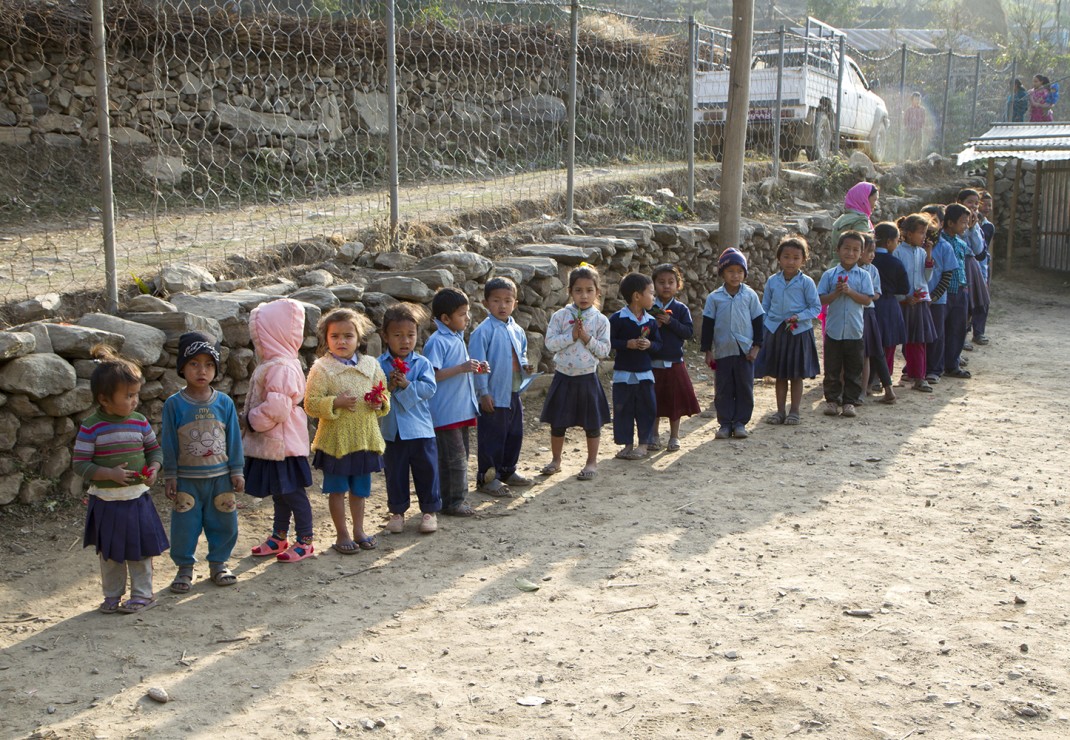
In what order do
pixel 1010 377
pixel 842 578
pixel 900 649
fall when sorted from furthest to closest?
pixel 1010 377
pixel 842 578
pixel 900 649

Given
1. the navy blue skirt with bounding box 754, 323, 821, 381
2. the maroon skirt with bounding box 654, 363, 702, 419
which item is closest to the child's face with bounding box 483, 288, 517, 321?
the maroon skirt with bounding box 654, 363, 702, 419

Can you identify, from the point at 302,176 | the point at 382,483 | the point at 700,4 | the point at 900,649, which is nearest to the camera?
the point at 900,649

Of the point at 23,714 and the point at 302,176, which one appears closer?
the point at 23,714

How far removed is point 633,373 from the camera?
5973 millimetres

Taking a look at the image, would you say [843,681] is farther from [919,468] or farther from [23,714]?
[919,468]

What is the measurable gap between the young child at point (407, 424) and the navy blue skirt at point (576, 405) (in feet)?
3.62

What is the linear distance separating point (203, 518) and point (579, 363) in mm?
2380

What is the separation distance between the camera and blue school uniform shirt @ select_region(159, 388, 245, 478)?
154 inches

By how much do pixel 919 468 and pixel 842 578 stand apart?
1.98 metres

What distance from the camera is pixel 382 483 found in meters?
5.45

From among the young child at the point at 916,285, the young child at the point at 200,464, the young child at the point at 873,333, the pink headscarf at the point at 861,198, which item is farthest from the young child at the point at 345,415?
the pink headscarf at the point at 861,198

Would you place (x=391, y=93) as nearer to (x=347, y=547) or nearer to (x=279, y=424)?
(x=279, y=424)

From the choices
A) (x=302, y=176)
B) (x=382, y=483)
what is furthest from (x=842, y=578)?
(x=302, y=176)

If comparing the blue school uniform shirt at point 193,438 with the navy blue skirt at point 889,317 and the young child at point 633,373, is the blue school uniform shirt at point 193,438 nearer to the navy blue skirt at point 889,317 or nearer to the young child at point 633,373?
the young child at point 633,373
